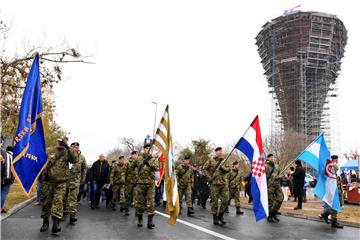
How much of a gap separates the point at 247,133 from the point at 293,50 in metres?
69.4

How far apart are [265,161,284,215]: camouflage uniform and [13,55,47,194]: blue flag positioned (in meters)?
6.75

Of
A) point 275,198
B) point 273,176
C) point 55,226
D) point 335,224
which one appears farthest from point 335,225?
point 55,226

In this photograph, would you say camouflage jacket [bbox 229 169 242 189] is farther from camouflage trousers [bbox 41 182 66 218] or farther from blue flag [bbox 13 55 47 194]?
blue flag [bbox 13 55 47 194]

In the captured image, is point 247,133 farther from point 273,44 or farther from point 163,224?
point 273,44

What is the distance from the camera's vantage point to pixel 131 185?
40.0ft

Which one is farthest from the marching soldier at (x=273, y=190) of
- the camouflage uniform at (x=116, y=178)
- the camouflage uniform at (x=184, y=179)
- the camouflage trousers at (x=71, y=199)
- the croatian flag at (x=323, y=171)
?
the camouflage trousers at (x=71, y=199)

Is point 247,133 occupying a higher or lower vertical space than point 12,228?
higher

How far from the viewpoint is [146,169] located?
912 centimetres

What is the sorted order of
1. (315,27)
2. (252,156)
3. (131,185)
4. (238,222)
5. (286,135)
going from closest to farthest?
1. (252,156)
2. (238,222)
3. (131,185)
4. (286,135)
5. (315,27)

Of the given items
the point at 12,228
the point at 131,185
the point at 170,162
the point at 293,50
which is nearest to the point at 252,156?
the point at 170,162

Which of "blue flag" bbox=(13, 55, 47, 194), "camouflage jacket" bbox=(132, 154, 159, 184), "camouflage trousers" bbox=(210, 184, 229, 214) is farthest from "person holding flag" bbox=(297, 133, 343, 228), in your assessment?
"blue flag" bbox=(13, 55, 47, 194)

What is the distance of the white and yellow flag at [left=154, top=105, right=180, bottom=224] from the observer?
7.89m

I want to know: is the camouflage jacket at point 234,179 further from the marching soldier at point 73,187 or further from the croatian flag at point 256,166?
the marching soldier at point 73,187

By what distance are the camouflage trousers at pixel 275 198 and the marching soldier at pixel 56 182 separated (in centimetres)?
584
